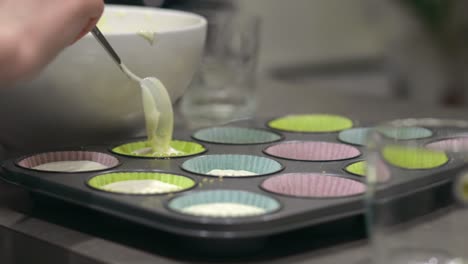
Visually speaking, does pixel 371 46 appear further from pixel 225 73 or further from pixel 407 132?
pixel 407 132

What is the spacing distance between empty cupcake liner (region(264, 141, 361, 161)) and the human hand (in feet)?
1.02

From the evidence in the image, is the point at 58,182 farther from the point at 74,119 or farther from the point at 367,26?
the point at 367,26

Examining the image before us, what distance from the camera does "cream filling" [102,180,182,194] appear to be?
35.0 inches

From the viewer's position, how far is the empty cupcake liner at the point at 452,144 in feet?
2.43

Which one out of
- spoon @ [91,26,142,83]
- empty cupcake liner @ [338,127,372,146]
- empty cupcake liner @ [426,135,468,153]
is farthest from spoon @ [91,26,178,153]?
empty cupcake liner @ [426,135,468,153]

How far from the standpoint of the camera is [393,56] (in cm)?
341

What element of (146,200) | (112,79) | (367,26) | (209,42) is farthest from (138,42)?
(367,26)

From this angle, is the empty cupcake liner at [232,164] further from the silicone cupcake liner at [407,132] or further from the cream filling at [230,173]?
the silicone cupcake liner at [407,132]

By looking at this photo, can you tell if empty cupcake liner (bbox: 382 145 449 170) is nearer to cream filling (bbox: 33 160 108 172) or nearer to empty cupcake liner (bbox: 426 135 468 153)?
empty cupcake liner (bbox: 426 135 468 153)

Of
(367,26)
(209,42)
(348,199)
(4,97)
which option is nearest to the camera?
(348,199)

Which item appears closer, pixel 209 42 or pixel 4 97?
pixel 4 97

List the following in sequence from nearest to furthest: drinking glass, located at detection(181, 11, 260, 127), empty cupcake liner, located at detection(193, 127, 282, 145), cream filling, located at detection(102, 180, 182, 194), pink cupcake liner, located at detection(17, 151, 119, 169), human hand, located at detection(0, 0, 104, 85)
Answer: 1. human hand, located at detection(0, 0, 104, 85)
2. cream filling, located at detection(102, 180, 182, 194)
3. pink cupcake liner, located at detection(17, 151, 119, 169)
4. empty cupcake liner, located at detection(193, 127, 282, 145)
5. drinking glass, located at detection(181, 11, 260, 127)

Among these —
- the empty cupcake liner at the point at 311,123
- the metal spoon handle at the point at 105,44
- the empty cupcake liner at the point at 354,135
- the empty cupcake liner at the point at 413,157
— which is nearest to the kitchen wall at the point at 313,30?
the empty cupcake liner at the point at 311,123

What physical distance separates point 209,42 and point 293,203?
714 mm
